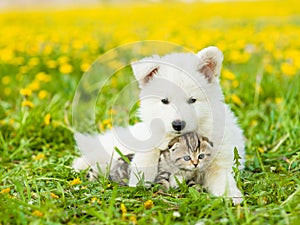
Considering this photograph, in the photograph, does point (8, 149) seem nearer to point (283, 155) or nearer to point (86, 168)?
point (86, 168)

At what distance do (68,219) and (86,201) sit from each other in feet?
1.25

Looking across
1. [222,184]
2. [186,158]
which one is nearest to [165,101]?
[186,158]

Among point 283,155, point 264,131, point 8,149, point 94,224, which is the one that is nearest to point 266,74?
point 264,131

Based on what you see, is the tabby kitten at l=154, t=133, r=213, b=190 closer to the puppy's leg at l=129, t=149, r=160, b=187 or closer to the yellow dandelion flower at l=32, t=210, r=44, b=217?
the puppy's leg at l=129, t=149, r=160, b=187

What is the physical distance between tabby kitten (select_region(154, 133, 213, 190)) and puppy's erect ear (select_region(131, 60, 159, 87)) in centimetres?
51

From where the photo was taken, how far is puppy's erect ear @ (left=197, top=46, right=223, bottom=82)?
3381mm

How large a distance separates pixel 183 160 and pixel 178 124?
0.30m

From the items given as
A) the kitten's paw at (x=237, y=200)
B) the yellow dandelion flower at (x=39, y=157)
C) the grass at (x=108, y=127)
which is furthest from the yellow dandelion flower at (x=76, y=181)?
the kitten's paw at (x=237, y=200)

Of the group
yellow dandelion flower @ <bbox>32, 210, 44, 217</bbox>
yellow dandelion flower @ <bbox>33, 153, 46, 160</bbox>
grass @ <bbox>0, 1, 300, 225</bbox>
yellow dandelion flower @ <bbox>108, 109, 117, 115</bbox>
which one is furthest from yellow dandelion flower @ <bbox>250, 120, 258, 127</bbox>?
yellow dandelion flower @ <bbox>32, 210, 44, 217</bbox>

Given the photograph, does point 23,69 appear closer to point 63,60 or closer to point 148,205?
point 63,60

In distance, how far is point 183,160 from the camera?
10.9ft

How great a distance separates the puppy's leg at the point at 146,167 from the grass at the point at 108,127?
4.9 inches

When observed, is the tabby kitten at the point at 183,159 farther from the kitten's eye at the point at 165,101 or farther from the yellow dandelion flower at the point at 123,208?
the yellow dandelion flower at the point at 123,208

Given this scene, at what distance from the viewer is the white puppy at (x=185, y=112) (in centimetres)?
325
